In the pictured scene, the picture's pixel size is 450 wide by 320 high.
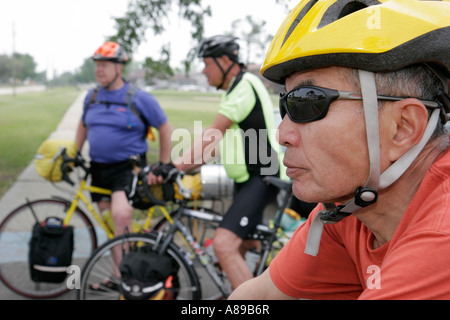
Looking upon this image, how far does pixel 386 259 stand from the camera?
1.04 m

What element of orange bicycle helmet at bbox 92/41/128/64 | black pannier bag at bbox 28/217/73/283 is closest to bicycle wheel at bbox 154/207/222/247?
black pannier bag at bbox 28/217/73/283

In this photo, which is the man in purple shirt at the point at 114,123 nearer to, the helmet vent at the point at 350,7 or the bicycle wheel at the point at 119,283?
the bicycle wheel at the point at 119,283

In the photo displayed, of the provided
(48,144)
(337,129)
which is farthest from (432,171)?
(48,144)

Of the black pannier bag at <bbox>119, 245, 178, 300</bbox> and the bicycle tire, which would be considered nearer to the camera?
the black pannier bag at <bbox>119, 245, 178, 300</bbox>

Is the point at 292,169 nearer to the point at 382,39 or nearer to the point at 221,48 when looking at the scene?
the point at 382,39

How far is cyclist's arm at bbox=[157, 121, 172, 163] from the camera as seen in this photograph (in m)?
4.43

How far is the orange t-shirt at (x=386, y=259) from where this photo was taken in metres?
0.89

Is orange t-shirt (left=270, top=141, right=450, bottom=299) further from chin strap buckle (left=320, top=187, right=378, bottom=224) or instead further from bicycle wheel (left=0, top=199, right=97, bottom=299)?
bicycle wheel (left=0, top=199, right=97, bottom=299)

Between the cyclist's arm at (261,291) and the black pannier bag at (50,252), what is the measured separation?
9.54 ft

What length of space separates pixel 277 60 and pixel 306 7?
233mm

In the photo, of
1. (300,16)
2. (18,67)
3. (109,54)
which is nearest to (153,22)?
(109,54)

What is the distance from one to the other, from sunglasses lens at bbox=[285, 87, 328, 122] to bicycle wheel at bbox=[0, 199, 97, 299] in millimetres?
3564

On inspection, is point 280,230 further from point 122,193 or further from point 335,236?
point 335,236

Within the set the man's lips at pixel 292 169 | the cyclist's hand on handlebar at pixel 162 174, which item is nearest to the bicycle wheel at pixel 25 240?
the cyclist's hand on handlebar at pixel 162 174
